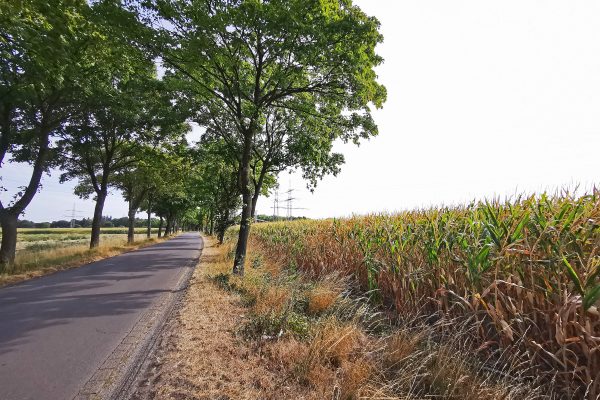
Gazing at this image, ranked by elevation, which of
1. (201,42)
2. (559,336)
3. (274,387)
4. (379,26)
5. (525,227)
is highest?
(379,26)

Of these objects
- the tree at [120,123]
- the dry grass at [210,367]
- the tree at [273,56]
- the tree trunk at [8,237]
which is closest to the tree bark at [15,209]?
the tree trunk at [8,237]

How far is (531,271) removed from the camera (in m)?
3.44

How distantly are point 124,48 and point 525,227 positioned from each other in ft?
29.0

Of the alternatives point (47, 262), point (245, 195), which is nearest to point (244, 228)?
point (245, 195)

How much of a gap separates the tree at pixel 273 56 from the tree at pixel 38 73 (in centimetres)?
204

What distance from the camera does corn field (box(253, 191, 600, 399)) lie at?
301 cm

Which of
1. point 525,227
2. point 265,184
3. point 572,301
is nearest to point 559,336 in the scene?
point 572,301

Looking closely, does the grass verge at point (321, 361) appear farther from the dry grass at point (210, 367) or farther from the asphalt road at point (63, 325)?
the asphalt road at point (63, 325)

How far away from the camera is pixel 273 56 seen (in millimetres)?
9625

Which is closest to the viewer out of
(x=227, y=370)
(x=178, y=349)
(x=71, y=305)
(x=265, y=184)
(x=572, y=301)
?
(x=572, y=301)

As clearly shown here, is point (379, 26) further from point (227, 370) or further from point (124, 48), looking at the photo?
point (227, 370)

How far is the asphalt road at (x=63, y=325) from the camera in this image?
378 cm

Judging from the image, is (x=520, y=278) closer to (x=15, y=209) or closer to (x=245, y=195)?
(x=245, y=195)

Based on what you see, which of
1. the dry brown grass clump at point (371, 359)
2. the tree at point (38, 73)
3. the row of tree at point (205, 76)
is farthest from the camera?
the row of tree at point (205, 76)
